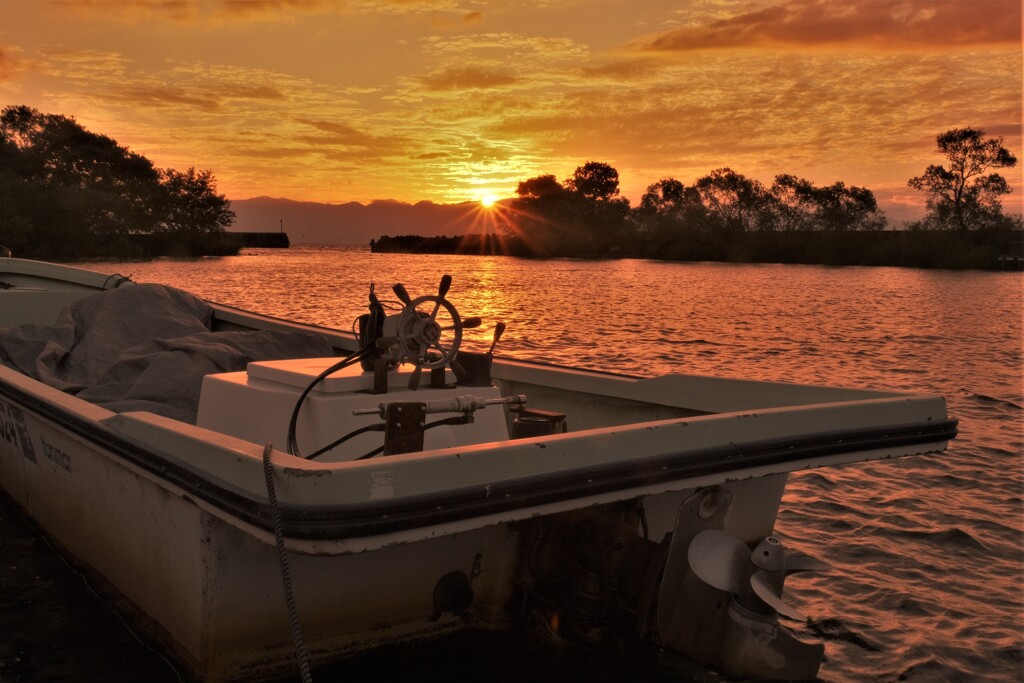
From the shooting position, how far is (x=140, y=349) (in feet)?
19.9

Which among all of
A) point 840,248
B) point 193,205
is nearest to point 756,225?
point 840,248

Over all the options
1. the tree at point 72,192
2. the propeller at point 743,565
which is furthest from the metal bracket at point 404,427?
the tree at point 72,192

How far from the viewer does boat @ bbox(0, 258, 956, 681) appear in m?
2.83

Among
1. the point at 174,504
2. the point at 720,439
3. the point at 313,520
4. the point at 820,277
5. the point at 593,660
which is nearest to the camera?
the point at 313,520

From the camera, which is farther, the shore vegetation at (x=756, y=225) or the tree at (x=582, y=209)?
the tree at (x=582, y=209)

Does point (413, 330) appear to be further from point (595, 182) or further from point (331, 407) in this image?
point (595, 182)

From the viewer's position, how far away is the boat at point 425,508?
283cm

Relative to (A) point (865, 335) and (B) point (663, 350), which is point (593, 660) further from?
(A) point (865, 335)

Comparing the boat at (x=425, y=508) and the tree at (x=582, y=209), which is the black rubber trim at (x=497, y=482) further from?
the tree at (x=582, y=209)

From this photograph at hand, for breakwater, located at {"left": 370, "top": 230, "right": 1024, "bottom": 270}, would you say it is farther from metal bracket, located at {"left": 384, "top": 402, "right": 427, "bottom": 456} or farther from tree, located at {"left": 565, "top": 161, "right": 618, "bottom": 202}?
metal bracket, located at {"left": 384, "top": 402, "right": 427, "bottom": 456}

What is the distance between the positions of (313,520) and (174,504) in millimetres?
940

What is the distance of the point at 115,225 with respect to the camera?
250 feet

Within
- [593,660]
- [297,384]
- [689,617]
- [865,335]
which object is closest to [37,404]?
[297,384]

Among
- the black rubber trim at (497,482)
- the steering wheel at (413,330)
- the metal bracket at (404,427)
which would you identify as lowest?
the black rubber trim at (497,482)
